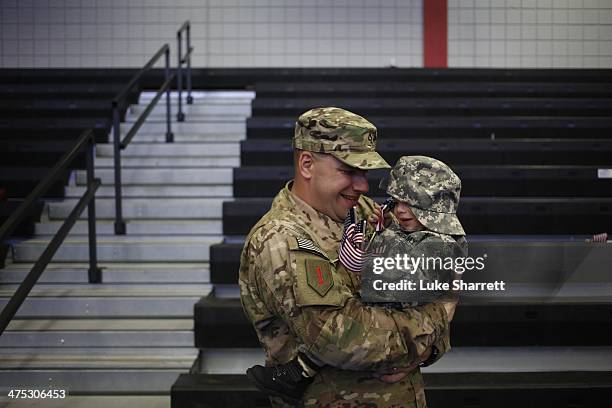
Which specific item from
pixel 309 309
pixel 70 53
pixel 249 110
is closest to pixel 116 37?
pixel 70 53

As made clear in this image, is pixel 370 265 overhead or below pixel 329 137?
below

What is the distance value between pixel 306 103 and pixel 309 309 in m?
4.12

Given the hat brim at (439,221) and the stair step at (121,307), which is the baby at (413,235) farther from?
the stair step at (121,307)

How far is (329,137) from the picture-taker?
4.31 ft

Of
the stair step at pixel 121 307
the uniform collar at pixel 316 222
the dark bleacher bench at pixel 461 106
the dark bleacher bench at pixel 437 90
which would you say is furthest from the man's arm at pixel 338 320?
the dark bleacher bench at pixel 437 90

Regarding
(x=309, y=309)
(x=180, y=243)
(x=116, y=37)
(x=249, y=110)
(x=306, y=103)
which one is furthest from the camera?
(x=116, y=37)

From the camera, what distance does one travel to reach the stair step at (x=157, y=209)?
410 centimetres

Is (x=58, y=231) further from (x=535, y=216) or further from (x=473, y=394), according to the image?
(x=535, y=216)

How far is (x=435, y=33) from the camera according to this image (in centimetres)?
707

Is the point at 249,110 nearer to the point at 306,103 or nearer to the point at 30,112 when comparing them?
the point at 306,103

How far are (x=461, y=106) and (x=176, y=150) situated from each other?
2196 mm

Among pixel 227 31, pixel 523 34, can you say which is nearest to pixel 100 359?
pixel 227 31

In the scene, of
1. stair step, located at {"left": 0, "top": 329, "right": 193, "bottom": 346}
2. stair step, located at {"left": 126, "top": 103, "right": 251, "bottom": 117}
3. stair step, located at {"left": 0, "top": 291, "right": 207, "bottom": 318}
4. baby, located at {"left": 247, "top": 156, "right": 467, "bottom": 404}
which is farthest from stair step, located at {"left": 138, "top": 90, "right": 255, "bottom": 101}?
baby, located at {"left": 247, "top": 156, "right": 467, "bottom": 404}

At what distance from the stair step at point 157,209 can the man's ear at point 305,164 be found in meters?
2.75
